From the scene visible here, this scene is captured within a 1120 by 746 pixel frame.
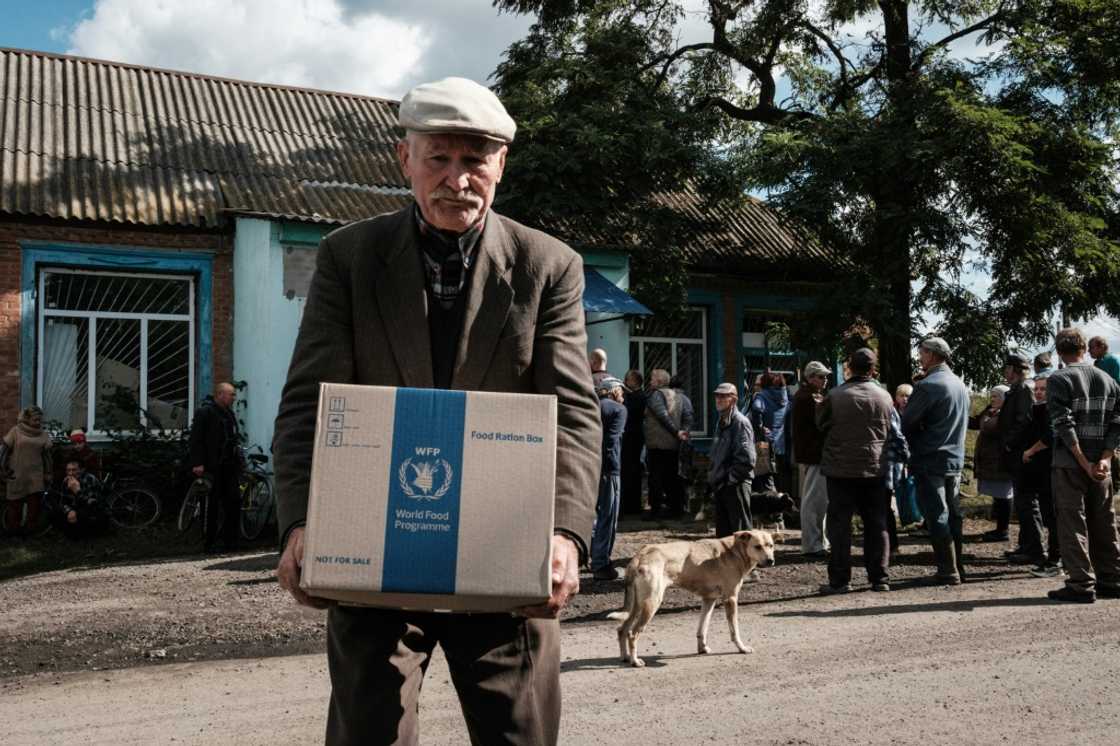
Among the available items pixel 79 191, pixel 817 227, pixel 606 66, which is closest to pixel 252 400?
pixel 79 191

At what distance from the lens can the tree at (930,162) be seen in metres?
15.4

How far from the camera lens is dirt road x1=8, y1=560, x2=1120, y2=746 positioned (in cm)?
486

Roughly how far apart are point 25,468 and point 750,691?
1076cm

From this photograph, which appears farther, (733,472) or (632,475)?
(632,475)

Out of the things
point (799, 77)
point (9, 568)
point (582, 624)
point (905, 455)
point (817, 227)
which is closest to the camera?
point (582, 624)

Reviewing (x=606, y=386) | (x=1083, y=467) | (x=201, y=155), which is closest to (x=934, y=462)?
(x=1083, y=467)

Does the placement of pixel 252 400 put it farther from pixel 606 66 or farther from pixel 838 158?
pixel 838 158

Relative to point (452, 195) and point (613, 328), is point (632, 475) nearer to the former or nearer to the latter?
point (613, 328)

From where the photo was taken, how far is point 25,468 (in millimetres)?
13070

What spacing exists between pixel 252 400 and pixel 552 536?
1367 cm

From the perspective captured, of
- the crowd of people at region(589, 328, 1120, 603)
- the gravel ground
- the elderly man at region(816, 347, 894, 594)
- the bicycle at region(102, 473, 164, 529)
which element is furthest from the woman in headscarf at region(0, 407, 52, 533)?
the elderly man at region(816, 347, 894, 594)

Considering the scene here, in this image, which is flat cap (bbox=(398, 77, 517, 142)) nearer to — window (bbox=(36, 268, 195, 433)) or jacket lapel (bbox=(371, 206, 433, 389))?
jacket lapel (bbox=(371, 206, 433, 389))

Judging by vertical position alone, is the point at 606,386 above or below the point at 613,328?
below

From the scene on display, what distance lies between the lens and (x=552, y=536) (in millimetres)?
2104
